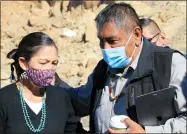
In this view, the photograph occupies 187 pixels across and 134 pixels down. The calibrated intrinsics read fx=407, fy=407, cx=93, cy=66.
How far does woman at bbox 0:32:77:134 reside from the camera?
2582 mm

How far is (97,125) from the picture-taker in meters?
2.56

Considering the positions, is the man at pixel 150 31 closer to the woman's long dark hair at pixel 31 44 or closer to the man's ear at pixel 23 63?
the woman's long dark hair at pixel 31 44

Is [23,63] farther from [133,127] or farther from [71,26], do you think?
[71,26]

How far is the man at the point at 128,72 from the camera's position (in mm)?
2104

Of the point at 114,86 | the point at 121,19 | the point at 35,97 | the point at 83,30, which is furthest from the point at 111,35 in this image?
the point at 83,30

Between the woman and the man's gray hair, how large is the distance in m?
0.49

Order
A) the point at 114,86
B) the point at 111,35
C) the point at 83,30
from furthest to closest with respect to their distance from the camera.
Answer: the point at 83,30, the point at 114,86, the point at 111,35

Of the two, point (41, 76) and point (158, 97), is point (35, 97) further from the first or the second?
point (158, 97)

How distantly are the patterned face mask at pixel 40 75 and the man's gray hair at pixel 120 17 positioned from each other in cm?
50

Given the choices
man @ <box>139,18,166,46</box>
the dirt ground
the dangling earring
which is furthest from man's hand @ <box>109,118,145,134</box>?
the dirt ground

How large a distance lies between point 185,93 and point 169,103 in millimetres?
116

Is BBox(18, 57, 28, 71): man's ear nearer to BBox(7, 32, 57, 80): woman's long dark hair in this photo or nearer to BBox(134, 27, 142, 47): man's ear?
BBox(7, 32, 57, 80): woman's long dark hair

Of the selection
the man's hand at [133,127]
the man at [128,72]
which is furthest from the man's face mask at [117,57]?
the man's hand at [133,127]

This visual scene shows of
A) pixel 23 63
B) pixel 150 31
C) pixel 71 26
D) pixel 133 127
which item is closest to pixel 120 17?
pixel 133 127
